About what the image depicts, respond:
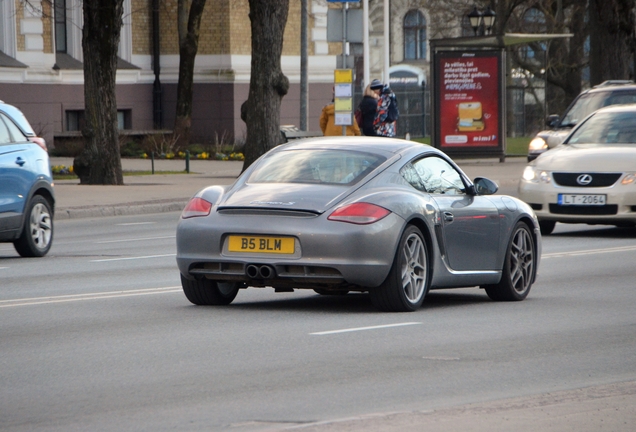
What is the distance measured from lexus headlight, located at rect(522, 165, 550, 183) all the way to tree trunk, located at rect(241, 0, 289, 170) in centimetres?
1040

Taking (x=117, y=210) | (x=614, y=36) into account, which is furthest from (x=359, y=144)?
(x=614, y=36)

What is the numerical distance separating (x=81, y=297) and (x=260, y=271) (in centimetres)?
231

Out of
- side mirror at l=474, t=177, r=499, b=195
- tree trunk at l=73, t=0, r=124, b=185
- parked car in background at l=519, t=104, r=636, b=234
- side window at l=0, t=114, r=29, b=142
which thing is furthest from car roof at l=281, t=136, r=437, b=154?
tree trunk at l=73, t=0, r=124, b=185

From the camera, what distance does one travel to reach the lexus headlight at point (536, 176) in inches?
671

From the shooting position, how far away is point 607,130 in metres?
18.1

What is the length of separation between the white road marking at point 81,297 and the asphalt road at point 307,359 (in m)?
0.02

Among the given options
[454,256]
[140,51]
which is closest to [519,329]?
[454,256]

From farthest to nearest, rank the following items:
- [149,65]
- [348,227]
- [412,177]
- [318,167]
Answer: [149,65] < [412,177] < [318,167] < [348,227]

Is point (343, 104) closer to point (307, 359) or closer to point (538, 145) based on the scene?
point (538, 145)

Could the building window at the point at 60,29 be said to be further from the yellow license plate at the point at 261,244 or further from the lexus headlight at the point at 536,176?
the yellow license plate at the point at 261,244

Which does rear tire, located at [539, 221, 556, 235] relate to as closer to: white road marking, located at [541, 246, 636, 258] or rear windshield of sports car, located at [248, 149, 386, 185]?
white road marking, located at [541, 246, 636, 258]

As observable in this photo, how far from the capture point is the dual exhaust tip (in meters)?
9.65

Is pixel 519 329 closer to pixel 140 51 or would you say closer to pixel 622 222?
pixel 622 222

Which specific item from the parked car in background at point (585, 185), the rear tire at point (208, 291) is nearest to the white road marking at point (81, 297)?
the rear tire at point (208, 291)
